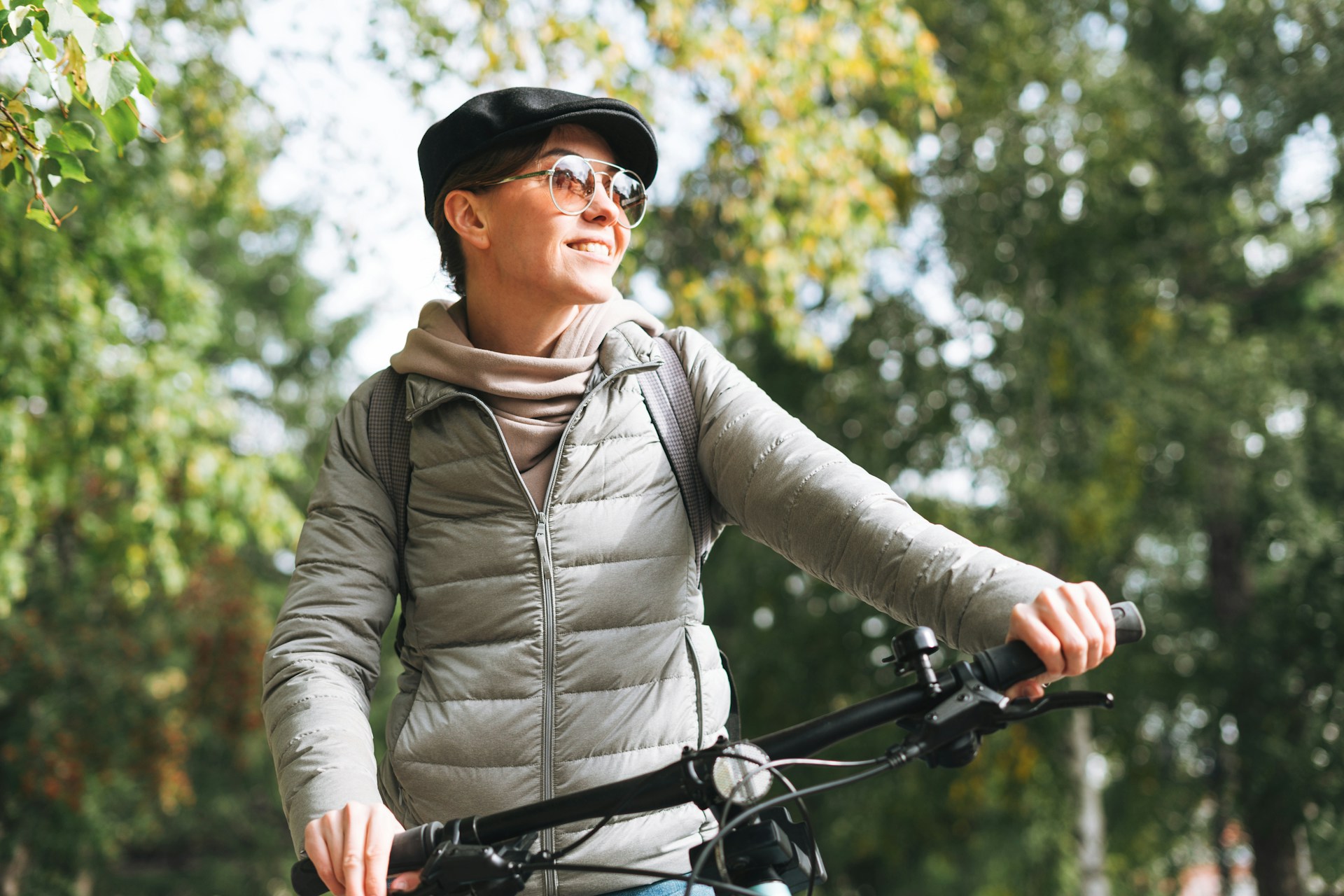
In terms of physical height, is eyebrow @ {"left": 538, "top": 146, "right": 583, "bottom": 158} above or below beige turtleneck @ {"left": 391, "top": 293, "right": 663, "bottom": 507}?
above

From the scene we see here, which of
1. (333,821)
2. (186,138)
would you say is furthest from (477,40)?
(333,821)

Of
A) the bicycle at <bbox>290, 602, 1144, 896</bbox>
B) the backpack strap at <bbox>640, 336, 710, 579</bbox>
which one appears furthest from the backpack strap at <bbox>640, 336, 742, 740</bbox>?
the bicycle at <bbox>290, 602, 1144, 896</bbox>

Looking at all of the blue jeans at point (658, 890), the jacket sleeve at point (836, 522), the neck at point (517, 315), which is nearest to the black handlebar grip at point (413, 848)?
the blue jeans at point (658, 890)

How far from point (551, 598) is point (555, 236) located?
2.01 feet

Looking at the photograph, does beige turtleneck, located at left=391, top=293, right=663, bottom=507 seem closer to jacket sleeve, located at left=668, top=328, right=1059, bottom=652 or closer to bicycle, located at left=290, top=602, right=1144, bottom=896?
jacket sleeve, located at left=668, top=328, right=1059, bottom=652

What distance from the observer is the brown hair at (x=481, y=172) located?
76.5 inches

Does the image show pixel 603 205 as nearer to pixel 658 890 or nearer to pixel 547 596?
pixel 547 596

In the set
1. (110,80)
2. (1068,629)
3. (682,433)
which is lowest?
(1068,629)

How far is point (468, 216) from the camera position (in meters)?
2.06

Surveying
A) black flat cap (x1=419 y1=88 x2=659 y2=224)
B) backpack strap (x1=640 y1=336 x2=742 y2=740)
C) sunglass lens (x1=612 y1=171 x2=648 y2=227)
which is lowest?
backpack strap (x1=640 y1=336 x2=742 y2=740)

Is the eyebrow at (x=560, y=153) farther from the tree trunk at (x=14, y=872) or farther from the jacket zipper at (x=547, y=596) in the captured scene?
the tree trunk at (x=14, y=872)

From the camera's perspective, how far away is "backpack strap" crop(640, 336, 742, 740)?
189 cm

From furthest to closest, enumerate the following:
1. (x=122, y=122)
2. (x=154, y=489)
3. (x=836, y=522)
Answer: (x=154, y=489), (x=122, y=122), (x=836, y=522)

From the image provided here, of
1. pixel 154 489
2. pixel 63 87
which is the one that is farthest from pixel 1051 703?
pixel 154 489
